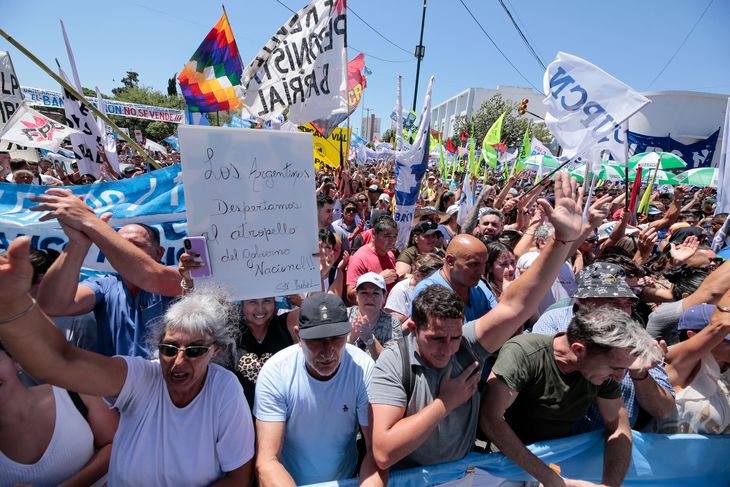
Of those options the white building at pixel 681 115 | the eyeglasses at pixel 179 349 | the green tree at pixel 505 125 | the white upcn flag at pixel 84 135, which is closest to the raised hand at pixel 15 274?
the eyeglasses at pixel 179 349

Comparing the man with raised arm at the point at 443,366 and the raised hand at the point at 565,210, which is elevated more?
the raised hand at the point at 565,210

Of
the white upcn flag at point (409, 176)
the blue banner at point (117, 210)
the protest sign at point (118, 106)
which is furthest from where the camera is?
the protest sign at point (118, 106)

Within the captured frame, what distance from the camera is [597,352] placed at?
1.86m

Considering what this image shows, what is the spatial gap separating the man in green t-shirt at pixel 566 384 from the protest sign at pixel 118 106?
23.9 meters

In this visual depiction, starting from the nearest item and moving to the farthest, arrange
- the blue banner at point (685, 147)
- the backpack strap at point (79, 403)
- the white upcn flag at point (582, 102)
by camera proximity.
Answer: the backpack strap at point (79, 403) → the white upcn flag at point (582, 102) → the blue banner at point (685, 147)

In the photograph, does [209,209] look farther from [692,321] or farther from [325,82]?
[692,321]

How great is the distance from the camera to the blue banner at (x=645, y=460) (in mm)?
2082

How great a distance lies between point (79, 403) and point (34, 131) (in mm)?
8747

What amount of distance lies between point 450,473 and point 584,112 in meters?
3.56

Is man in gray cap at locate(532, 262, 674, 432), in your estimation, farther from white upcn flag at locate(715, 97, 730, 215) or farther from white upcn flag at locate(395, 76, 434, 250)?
white upcn flag at locate(395, 76, 434, 250)

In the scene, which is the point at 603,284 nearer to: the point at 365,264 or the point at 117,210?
the point at 365,264

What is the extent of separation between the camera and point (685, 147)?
647 inches

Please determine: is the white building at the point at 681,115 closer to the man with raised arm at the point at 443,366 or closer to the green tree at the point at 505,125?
the green tree at the point at 505,125

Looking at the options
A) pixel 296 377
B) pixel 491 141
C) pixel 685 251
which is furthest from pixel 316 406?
pixel 491 141
